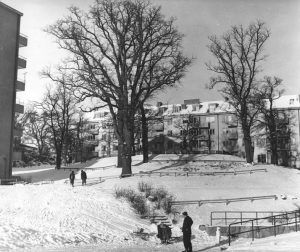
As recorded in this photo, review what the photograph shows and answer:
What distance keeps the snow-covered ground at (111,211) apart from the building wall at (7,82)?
10536 millimetres

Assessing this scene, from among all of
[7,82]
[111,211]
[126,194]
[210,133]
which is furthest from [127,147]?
[210,133]

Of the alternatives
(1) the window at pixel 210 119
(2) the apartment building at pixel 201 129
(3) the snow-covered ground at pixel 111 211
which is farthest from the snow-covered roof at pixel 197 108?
(3) the snow-covered ground at pixel 111 211

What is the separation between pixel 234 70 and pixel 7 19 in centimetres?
2677

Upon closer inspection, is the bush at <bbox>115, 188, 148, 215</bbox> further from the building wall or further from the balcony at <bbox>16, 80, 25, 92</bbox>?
the balcony at <bbox>16, 80, 25, 92</bbox>

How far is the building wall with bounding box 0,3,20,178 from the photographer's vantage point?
4562 centimetres

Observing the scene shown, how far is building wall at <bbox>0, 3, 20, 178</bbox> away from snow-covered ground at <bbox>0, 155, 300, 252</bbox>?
10.5 metres

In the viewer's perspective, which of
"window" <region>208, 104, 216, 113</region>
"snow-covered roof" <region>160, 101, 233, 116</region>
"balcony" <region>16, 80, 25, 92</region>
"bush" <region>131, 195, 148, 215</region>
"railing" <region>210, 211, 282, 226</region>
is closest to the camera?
"bush" <region>131, 195, 148, 215</region>

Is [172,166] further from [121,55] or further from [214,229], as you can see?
[214,229]

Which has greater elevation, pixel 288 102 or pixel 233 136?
pixel 288 102

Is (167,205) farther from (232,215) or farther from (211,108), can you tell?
(211,108)

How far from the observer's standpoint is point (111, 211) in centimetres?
2680

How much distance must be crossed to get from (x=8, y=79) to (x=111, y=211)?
25843 millimetres

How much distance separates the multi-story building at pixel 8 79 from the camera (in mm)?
45656

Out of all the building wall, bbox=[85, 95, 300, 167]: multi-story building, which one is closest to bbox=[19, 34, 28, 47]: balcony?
the building wall
